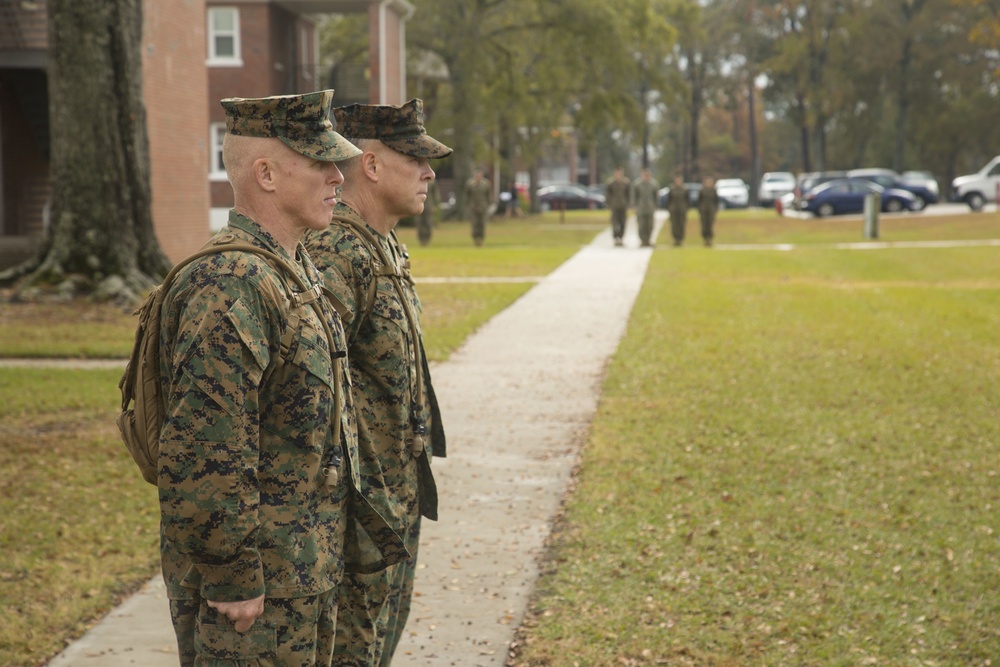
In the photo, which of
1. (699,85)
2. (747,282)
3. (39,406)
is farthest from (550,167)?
(39,406)

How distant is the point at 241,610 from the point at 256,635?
0.40 ft

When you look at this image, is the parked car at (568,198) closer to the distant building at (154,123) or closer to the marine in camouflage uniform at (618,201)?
the marine in camouflage uniform at (618,201)

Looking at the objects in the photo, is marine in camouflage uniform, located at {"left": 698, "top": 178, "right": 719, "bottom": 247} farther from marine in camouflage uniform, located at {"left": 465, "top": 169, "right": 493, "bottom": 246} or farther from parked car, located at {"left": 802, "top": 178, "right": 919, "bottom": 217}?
parked car, located at {"left": 802, "top": 178, "right": 919, "bottom": 217}

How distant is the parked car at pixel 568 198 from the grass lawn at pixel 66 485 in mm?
54240

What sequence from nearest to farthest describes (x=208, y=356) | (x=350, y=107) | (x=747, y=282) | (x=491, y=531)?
1. (x=208, y=356)
2. (x=350, y=107)
3. (x=491, y=531)
4. (x=747, y=282)

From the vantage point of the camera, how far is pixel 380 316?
3.83 metres

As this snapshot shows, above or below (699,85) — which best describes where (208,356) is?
below

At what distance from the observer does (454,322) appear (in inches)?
578

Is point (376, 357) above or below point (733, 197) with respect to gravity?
below

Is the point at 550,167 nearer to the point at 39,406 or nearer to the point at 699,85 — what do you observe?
the point at 699,85

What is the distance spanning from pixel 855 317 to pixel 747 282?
527 centimetres

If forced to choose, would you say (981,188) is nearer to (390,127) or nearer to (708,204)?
(708,204)

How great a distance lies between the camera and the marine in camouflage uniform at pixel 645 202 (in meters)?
30.6

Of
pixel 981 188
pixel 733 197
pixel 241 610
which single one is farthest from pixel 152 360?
pixel 733 197
